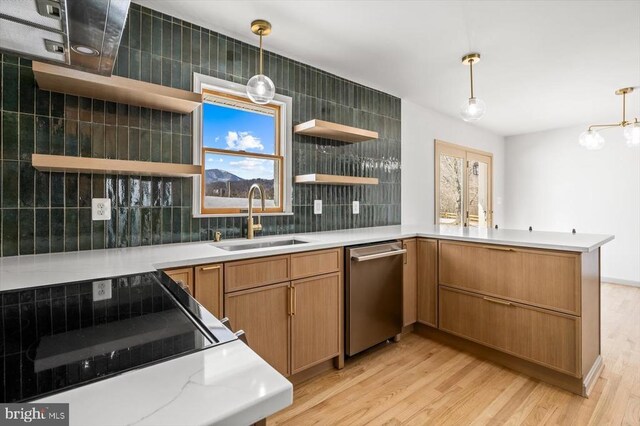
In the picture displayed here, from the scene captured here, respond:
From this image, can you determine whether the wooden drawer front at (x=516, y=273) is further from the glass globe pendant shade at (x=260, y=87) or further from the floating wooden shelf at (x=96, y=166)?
the floating wooden shelf at (x=96, y=166)

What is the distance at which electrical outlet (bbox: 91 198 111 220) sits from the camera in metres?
1.83

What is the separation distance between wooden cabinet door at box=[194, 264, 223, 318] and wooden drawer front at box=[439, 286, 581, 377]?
1805mm

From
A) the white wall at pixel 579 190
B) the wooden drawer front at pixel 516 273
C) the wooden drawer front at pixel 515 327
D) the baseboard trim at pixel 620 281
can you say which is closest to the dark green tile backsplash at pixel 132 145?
the wooden drawer front at pixel 516 273

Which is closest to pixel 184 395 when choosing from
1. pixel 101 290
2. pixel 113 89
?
pixel 101 290

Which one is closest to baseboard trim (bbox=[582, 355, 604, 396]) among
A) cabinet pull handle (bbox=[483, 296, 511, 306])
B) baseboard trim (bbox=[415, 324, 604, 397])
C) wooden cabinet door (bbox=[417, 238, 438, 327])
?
baseboard trim (bbox=[415, 324, 604, 397])

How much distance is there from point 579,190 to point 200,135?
18.3 ft

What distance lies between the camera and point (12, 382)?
0.50 metres

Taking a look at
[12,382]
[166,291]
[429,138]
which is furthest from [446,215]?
[12,382]

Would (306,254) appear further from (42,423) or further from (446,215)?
(446,215)

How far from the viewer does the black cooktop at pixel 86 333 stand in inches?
20.8

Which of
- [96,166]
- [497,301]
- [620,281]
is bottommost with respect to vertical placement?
[620,281]

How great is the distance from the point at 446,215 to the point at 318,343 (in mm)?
3125

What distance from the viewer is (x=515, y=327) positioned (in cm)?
223

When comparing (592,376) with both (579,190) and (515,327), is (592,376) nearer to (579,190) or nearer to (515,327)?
(515,327)
